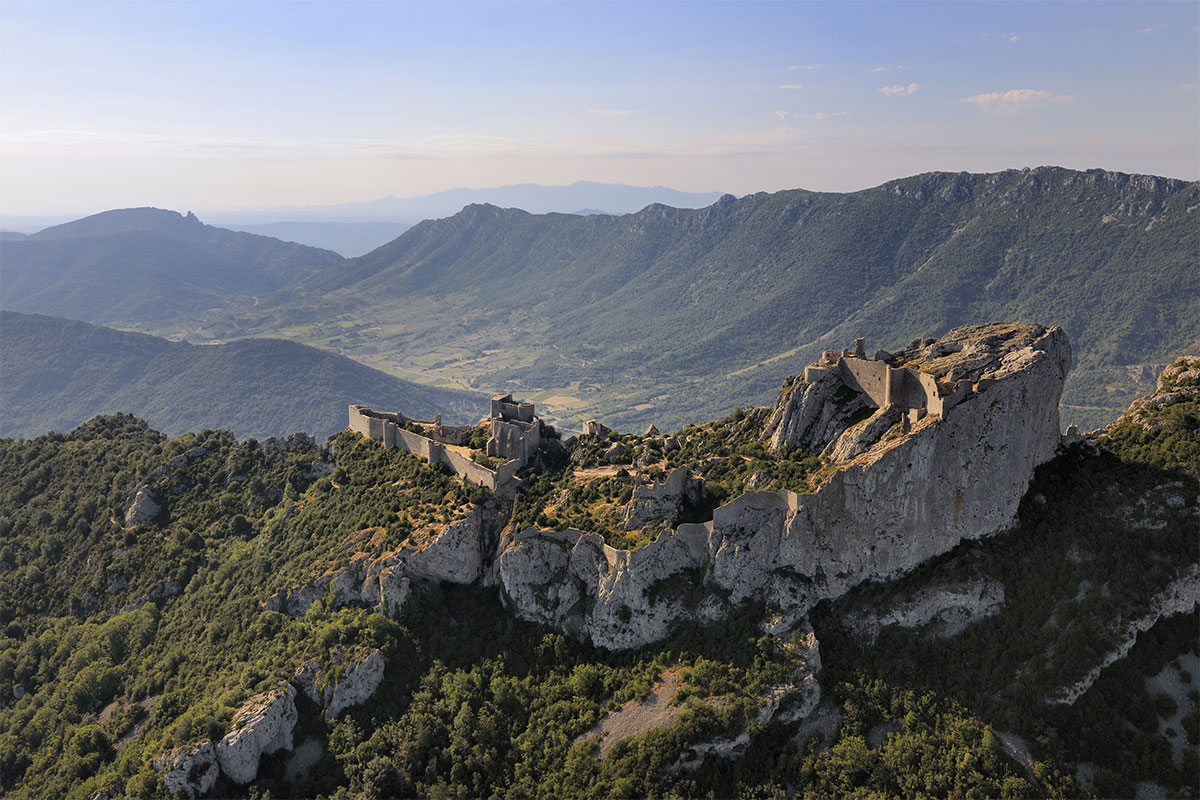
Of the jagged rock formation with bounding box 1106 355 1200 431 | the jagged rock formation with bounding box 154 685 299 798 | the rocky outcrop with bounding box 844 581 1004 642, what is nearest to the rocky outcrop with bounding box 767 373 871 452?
the rocky outcrop with bounding box 844 581 1004 642

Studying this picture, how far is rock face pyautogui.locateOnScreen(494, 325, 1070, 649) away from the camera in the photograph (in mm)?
48688

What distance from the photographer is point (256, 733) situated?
5262cm

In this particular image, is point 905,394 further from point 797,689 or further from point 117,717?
point 117,717

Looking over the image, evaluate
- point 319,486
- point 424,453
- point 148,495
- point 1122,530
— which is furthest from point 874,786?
point 148,495

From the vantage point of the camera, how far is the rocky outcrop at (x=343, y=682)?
5512 cm

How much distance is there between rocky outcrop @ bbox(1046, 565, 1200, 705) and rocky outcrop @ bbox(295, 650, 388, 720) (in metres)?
43.9

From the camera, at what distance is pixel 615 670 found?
52719mm

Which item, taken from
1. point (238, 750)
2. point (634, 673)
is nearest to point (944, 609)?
point (634, 673)

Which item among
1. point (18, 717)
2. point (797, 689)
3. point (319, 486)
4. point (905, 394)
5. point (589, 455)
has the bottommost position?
point (18, 717)

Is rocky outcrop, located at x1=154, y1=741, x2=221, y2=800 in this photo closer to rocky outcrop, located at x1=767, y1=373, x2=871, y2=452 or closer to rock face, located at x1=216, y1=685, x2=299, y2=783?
rock face, located at x1=216, y1=685, x2=299, y2=783

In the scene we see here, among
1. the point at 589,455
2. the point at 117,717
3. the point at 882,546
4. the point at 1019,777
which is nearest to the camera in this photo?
the point at 1019,777

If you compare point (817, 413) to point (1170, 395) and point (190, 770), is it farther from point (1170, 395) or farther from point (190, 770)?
point (190, 770)

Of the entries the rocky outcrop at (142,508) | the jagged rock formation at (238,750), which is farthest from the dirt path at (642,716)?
the rocky outcrop at (142,508)

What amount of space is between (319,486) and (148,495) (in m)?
21.9
